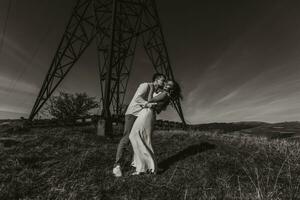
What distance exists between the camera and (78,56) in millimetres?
10492

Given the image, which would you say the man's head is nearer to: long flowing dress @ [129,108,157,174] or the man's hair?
the man's hair

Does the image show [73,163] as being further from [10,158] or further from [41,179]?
[10,158]

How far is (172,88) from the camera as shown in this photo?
4488 millimetres

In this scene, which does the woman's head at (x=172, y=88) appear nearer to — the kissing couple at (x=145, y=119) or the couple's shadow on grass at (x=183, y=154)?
the kissing couple at (x=145, y=119)

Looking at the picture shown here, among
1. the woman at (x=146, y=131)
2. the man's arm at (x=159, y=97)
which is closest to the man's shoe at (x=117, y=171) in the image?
the woman at (x=146, y=131)

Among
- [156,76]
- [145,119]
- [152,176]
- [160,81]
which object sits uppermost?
[156,76]

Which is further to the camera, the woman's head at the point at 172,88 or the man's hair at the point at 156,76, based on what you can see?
the man's hair at the point at 156,76

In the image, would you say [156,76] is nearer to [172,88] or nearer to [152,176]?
[172,88]

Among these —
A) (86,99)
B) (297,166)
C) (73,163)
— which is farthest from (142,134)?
(86,99)

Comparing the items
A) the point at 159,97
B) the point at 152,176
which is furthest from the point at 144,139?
the point at 159,97

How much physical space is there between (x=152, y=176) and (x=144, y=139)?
2.45ft

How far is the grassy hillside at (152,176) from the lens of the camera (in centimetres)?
301

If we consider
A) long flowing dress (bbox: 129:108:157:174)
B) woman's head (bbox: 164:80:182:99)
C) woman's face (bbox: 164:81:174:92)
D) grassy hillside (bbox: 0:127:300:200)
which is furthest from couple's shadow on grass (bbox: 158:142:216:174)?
woman's face (bbox: 164:81:174:92)

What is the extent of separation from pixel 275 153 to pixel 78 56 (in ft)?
29.8
